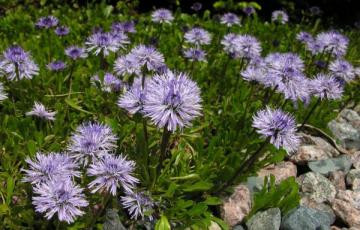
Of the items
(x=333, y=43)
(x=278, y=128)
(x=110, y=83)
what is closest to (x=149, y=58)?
(x=110, y=83)

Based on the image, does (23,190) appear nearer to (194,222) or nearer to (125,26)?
(194,222)

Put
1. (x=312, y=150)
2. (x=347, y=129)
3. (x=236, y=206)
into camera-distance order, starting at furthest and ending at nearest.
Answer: (x=347, y=129), (x=312, y=150), (x=236, y=206)

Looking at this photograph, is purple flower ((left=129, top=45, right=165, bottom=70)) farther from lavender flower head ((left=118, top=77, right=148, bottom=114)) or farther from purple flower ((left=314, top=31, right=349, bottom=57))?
purple flower ((left=314, top=31, right=349, bottom=57))

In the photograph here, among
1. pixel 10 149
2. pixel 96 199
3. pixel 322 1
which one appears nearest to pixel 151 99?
pixel 96 199

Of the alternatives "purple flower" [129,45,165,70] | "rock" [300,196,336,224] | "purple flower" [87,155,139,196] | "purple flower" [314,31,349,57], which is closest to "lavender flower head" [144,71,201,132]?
"purple flower" [87,155,139,196]

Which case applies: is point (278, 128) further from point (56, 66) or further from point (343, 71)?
point (56, 66)

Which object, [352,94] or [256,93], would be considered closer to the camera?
[256,93]
